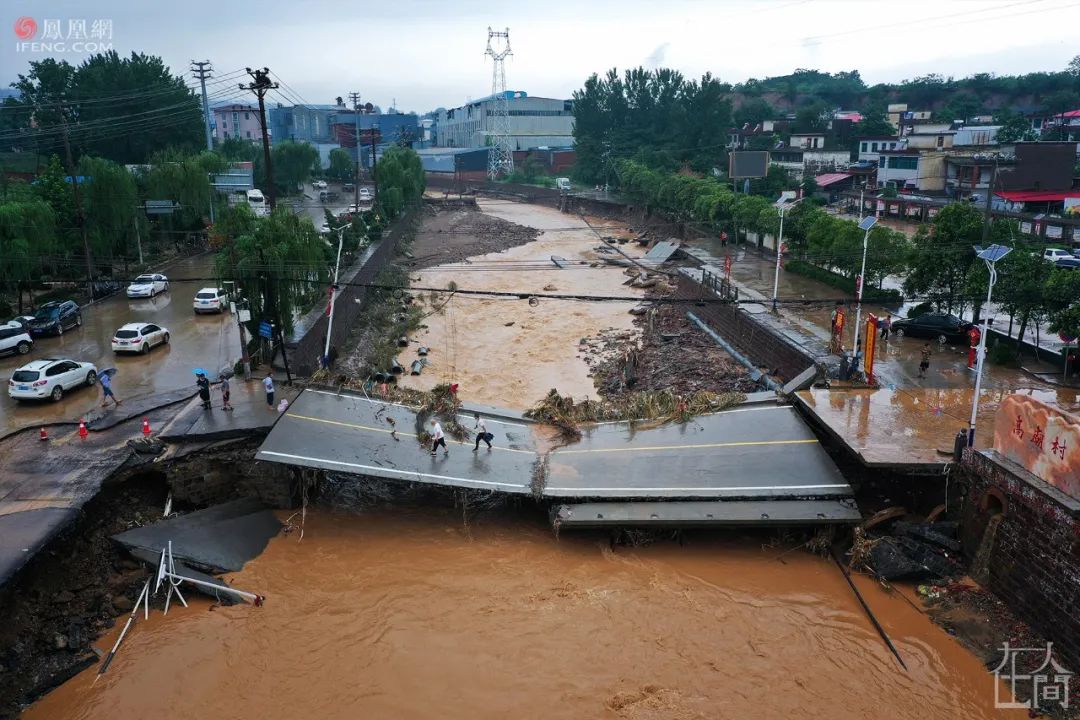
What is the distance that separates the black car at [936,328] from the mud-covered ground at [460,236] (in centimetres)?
3174

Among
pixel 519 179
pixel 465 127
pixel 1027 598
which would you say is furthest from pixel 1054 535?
pixel 465 127

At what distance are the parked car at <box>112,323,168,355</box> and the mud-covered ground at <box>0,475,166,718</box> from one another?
11.4 m

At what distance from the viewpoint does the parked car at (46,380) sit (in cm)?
2009

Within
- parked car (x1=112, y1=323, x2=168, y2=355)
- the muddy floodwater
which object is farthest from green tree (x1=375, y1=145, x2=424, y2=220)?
the muddy floodwater

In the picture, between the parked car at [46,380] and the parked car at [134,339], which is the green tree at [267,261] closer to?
the parked car at [134,339]

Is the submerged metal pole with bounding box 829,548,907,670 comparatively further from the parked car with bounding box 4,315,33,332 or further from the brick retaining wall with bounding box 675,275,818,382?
the parked car with bounding box 4,315,33,332

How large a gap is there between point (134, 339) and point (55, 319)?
5177 mm

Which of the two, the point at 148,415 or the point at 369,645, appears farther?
the point at 148,415

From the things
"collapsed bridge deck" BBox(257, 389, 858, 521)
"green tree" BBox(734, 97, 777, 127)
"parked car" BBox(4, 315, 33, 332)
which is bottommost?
"collapsed bridge deck" BBox(257, 389, 858, 521)

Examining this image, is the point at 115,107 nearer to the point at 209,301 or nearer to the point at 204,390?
the point at 209,301

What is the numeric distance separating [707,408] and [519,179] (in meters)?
88.6

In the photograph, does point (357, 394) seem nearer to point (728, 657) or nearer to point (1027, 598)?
point (728, 657)

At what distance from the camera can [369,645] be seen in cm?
1247

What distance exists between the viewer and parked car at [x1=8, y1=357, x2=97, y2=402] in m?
20.1
